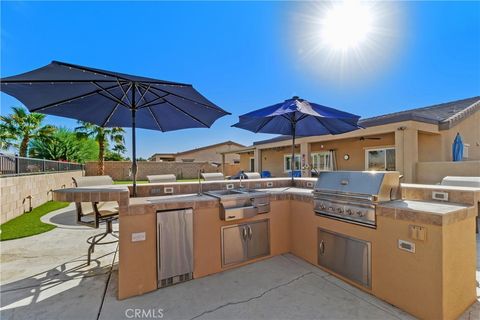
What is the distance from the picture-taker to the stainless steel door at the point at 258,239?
327cm

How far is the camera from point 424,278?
2018 mm

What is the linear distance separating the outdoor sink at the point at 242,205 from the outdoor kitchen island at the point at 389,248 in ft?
0.34

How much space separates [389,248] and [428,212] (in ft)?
1.87

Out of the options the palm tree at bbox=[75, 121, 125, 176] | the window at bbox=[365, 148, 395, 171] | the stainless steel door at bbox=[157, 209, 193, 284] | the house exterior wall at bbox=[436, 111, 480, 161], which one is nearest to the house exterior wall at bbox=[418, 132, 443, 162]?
the house exterior wall at bbox=[436, 111, 480, 161]

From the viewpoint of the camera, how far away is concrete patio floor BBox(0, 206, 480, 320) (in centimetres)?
217

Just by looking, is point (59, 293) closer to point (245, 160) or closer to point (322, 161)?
point (322, 161)

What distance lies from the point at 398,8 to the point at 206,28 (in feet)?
17.7

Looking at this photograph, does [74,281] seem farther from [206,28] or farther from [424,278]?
[206,28]

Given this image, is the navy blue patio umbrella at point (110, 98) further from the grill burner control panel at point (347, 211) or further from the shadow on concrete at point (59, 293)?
the grill burner control panel at point (347, 211)

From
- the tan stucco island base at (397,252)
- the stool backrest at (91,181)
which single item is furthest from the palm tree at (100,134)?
the tan stucco island base at (397,252)

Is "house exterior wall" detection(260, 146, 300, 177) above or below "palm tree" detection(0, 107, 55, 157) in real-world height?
below

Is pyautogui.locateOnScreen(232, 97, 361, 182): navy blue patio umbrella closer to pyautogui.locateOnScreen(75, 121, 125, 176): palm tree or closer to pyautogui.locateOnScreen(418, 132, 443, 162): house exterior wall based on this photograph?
pyautogui.locateOnScreen(418, 132, 443, 162): house exterior wall
